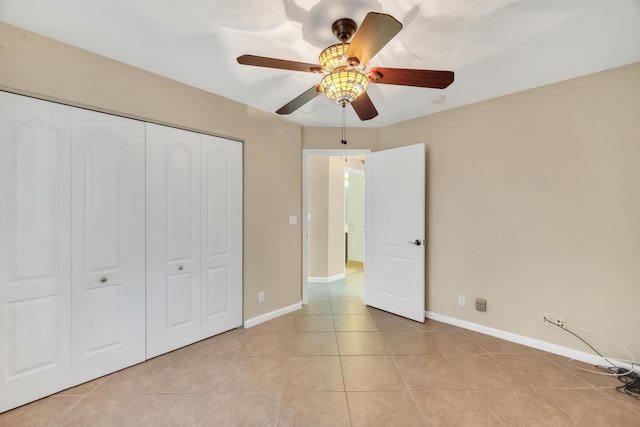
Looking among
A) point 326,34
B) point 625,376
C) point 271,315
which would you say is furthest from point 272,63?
point 625,376

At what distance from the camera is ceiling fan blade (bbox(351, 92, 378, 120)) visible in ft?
5.85

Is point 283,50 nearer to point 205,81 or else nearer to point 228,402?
point 205,81

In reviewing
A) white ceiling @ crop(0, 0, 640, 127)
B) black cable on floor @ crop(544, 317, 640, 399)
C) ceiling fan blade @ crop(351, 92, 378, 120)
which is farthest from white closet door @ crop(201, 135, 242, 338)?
black cable on floor @ crop(544, 317, 640, 399)

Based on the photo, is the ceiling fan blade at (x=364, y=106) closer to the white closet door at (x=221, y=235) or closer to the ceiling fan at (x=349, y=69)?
the ceiling fan at (x=349, y=69)

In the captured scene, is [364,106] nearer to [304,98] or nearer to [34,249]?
[304,98]

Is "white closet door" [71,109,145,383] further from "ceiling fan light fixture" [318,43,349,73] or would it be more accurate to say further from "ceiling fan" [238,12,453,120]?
"ceiling fan light fixture" [318,43,349,73]

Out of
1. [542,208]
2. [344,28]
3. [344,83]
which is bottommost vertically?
[542,208]

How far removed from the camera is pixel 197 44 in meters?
1.77

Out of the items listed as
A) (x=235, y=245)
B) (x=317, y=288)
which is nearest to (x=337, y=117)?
(x=235, y=245)

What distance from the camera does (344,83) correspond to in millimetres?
1438

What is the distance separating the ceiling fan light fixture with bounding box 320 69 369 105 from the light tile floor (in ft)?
6.35

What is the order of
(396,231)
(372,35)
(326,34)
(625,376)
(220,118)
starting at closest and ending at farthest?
(372,35), (326,34), (625,376), (220,118), (396,231)

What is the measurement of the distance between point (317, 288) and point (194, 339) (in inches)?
84.4

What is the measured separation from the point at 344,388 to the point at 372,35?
2.18m
